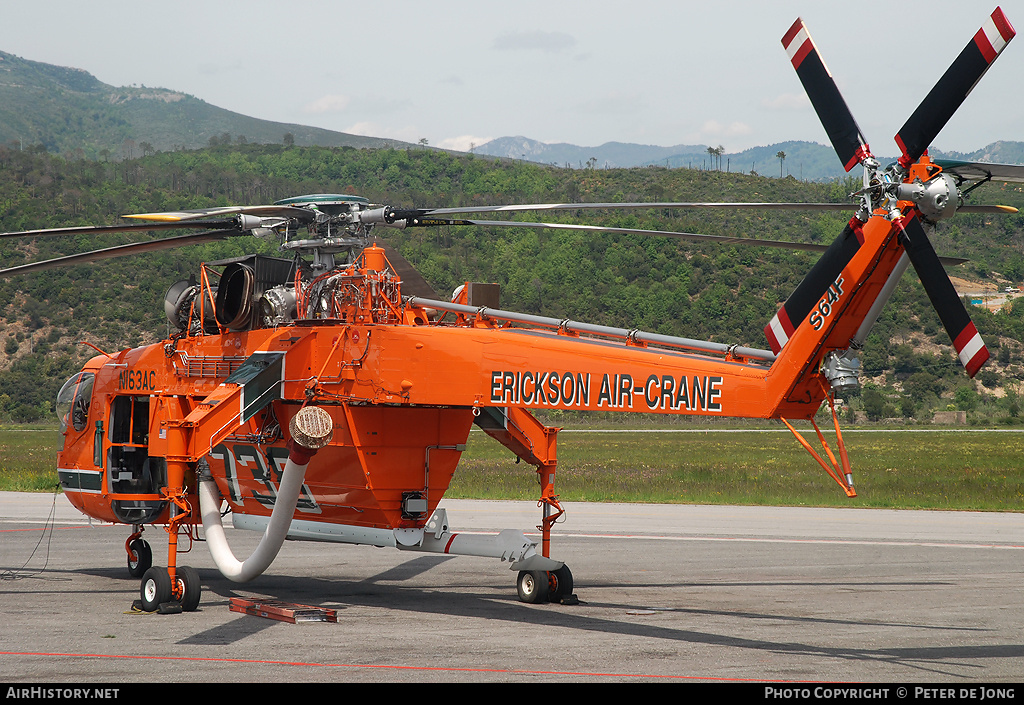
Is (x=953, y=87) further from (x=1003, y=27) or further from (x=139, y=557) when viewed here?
(x=139, y=557)

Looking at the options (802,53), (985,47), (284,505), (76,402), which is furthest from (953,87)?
(76,402)

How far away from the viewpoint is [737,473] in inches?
1439

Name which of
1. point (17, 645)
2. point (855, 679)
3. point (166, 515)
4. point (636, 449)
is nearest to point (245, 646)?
point (17, 645)

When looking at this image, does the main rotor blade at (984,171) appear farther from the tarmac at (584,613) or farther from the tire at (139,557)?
the tire at (139,557)

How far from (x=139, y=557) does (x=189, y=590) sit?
3.56m

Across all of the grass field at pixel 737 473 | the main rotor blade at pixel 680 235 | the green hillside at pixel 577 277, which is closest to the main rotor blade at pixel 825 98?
the main rotor blade at pixel 680 235

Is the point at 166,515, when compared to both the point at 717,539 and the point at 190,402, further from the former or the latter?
the point at 717,539

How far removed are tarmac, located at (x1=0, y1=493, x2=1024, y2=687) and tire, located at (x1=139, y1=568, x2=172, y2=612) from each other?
0.22m

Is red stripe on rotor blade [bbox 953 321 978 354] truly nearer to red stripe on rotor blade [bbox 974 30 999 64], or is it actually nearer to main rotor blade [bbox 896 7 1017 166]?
main rotor blade [bbox 896 7 1017 166]

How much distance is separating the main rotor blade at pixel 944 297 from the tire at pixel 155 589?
990cm

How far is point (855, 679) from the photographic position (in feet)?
30.4

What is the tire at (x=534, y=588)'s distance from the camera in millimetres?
13773

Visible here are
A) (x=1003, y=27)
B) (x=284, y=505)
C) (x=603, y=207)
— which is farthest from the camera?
(x=284, y=505)

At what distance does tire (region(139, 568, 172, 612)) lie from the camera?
13.0 meters
